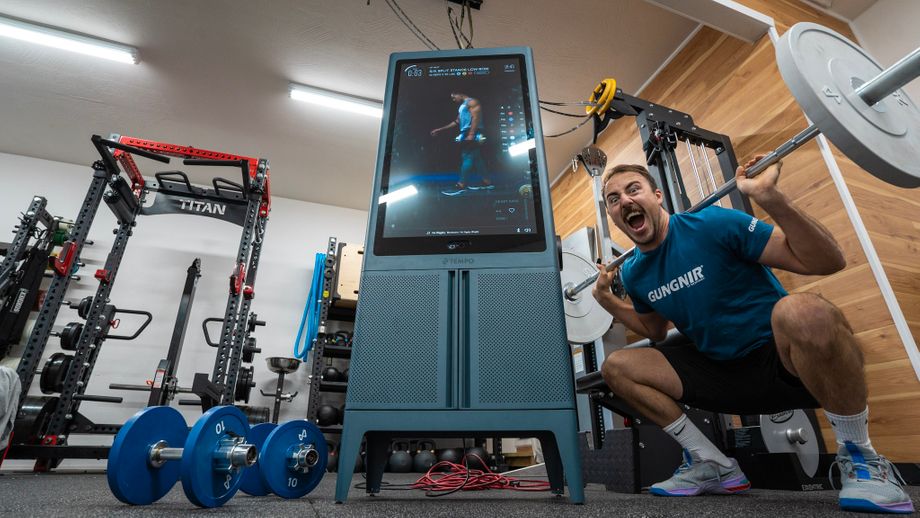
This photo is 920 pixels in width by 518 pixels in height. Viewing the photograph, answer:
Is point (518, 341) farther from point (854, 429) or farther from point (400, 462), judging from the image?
point (400, 462)

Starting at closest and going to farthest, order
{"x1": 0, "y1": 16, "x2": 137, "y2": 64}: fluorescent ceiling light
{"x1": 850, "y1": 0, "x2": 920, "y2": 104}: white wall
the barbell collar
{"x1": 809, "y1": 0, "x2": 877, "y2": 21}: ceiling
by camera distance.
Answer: the barbell collar
{"x1": 850, "y1": 0, "x2": 920, "y2": 104}: white wall
{"x1": 809, "y1": 0, "x2": 877, "y2": 21}: ceiling
{"x1": 0, "y1": 16, "x2": 137, "y2": 64}: fluorescent ceiling light

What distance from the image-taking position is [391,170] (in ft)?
4.75

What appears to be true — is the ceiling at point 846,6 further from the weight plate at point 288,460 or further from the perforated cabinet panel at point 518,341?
the weight plate at point 288,460

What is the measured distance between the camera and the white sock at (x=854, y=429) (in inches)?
38.5

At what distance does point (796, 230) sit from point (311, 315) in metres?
4.24

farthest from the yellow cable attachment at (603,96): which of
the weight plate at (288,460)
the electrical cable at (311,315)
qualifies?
the electrical cable at (311,315)

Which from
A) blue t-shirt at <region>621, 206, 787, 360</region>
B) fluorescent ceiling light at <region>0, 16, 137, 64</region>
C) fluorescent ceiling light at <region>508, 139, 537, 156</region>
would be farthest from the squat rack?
blue t-shirt at <region>621, 206, 787, 360</region>

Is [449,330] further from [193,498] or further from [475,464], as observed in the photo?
[475,464]

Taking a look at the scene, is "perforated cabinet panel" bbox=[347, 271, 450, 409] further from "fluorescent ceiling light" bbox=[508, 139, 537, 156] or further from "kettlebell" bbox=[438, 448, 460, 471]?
"kettlebell" bbox=[438, 448, 460, 471]

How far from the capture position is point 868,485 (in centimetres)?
90

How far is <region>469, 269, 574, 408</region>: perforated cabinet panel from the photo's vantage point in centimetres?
108

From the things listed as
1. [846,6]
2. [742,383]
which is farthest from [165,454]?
[846,6]

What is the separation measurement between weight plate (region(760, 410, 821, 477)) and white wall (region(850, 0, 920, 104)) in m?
1.97

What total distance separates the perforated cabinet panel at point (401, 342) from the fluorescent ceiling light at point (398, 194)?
27 centimetres
